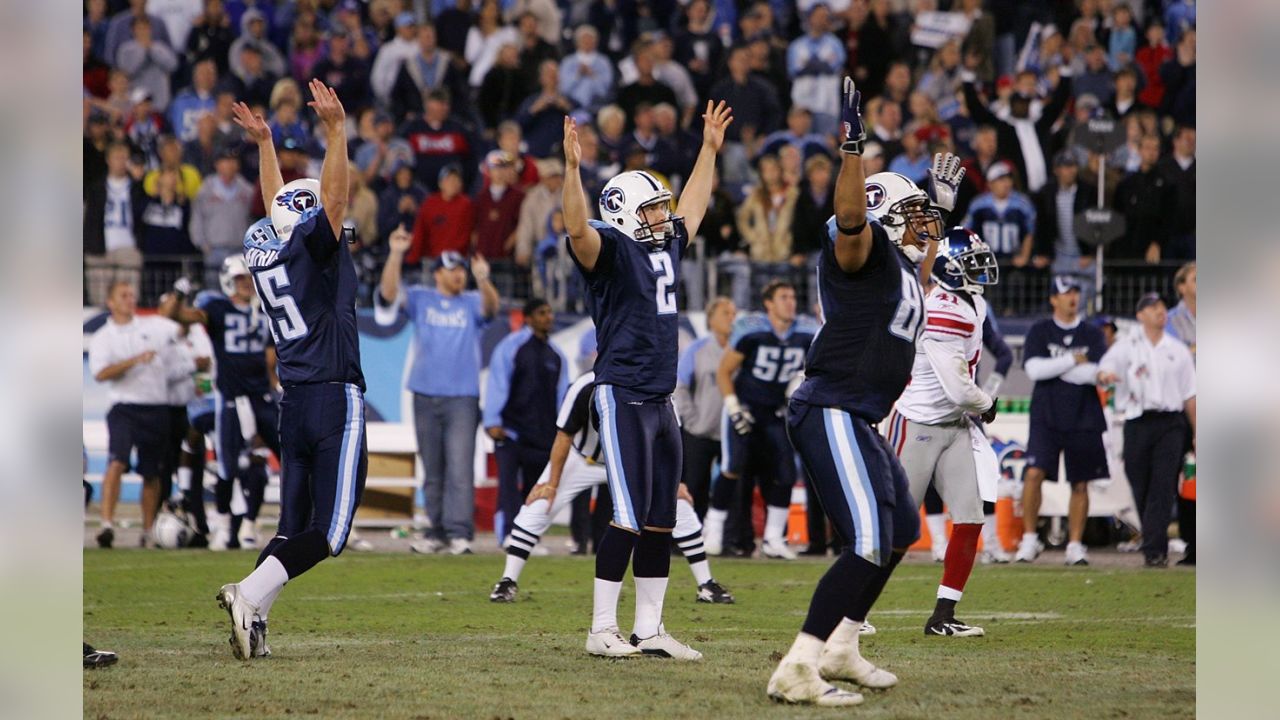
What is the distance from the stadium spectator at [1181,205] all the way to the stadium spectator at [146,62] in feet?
40.1

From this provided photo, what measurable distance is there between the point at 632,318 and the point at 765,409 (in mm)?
6320

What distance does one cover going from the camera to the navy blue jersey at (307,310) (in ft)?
25.9

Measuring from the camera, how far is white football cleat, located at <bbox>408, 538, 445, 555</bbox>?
1448 centimetres

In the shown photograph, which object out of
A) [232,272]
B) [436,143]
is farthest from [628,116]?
[232,272]

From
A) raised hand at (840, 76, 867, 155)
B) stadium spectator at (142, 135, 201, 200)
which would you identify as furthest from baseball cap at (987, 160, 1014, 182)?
raised hand at (840, 76, 867, 155)

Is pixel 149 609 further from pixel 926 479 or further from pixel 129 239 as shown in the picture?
pixel 129 239

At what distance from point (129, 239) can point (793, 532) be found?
8.13 meters

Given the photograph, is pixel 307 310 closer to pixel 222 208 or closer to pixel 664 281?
pixel 664 281

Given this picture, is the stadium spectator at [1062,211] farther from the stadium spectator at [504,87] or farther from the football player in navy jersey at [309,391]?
the football player in navy jersey at [309,391]

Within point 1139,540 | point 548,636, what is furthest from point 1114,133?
point 548,636

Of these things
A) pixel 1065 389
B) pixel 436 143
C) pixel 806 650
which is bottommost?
pixel 806 650

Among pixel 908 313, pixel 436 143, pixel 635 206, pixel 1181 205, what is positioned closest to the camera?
pixel 908 313

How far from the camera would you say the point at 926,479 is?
8.83 meters

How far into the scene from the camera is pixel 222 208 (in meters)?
18.2
